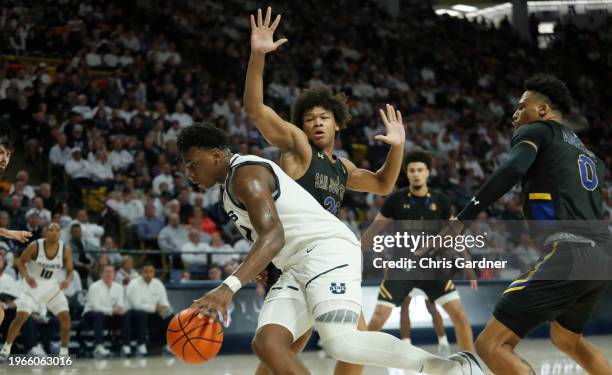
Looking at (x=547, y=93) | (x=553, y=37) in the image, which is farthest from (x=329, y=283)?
(x=553, y=37)

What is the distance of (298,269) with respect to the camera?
430cm

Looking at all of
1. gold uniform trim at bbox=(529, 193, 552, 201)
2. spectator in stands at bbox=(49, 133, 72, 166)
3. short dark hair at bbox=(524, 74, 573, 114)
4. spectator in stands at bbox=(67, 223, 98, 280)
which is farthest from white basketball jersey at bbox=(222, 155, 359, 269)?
spectator in stands at bbox=(49, 133, 72, 166)

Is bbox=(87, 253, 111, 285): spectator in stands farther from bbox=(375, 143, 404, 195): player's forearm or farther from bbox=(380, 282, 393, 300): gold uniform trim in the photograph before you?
bbox=(375, 143, 404, 195): player's forearm

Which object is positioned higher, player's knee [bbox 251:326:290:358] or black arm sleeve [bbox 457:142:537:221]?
black arm sleeve [bbox 457:142:537:221]

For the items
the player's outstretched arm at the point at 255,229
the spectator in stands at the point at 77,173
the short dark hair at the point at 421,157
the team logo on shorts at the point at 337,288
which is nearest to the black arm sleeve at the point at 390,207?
the short dark hair at the point at 421,157

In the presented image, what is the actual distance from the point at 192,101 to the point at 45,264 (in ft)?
19.3

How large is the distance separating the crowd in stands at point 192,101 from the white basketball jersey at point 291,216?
201 inches

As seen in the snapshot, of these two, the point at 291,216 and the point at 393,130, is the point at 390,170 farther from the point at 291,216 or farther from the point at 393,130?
the point at 291,216

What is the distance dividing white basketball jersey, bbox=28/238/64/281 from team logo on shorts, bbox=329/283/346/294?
22.2ft

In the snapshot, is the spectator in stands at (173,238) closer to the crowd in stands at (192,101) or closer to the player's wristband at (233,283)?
the crowd in stands at (192,101)

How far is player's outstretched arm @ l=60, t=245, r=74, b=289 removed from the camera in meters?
10.0

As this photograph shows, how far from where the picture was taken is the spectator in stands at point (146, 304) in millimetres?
10453

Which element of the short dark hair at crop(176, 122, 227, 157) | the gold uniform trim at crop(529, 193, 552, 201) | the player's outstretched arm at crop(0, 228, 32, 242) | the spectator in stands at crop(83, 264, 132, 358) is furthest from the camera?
the spectator in stands at crop(83, 264, 132, 358)

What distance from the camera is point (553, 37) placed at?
26562 millimetres
